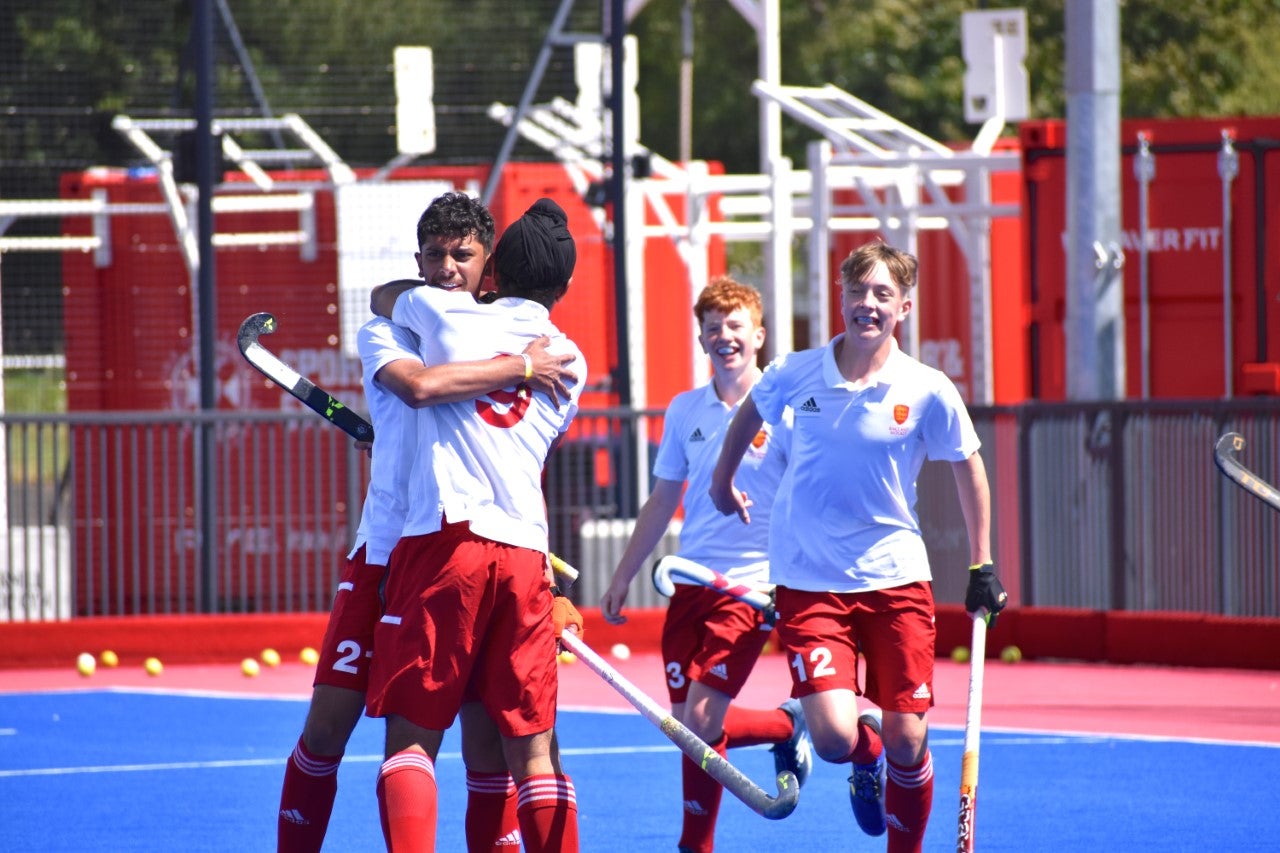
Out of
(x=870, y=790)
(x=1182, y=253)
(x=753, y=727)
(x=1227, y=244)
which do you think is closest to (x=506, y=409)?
(x=870, y=790)

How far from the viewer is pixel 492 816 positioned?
18.7ft

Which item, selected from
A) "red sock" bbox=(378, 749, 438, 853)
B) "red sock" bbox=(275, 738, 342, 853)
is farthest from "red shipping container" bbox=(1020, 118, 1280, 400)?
"red sock" bbox=(378, 749, 438, 853)

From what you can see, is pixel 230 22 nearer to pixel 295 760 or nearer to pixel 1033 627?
pixel 1033 627

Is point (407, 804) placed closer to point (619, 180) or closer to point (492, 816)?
point (492, 816)

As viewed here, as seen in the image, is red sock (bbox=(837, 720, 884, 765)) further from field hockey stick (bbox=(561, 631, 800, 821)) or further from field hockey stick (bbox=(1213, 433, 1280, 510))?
field hockey stick (bbox=(1213, 433, 1280, 510))

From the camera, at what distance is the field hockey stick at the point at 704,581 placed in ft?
23.5

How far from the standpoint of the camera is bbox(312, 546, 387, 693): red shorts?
5.70 metres

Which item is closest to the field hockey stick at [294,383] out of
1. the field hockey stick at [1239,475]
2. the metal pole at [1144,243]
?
the field hockey stick at [1239,475]

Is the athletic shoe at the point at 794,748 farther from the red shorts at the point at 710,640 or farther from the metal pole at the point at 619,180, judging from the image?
the metal pole at the point at 619,180

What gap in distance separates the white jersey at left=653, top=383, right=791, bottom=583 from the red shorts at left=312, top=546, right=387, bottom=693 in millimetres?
1982

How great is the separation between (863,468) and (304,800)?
6.73ft

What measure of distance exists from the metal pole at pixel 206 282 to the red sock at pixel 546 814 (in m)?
8.83

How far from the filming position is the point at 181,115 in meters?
15.6

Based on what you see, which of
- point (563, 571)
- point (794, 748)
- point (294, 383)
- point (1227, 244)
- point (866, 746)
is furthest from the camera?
point (1227, 244)
